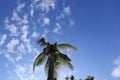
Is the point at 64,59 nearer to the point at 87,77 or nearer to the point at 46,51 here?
the point at 46,51

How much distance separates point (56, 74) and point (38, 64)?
2695mm

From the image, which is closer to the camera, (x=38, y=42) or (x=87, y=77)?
(x=38, y=42)

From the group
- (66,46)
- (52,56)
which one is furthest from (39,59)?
(66,46)

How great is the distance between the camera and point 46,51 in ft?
80.4

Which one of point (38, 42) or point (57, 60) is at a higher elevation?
point (38, 42)

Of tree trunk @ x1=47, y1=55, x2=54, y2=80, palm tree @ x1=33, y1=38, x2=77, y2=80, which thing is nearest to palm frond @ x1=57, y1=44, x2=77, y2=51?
palm tree @ x1=33, y1=38, x2=77, y2=80

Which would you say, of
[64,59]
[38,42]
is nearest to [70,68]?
[64,59]

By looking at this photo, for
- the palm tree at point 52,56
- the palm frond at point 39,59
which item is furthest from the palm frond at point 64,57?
the palm frond at point 39,59

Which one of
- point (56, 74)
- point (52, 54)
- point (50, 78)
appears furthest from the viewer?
point (56, 74)

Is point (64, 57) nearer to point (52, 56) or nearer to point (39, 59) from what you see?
point (52, 56)

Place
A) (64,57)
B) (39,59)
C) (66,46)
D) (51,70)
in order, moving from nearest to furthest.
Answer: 1. (51,70)
2. (64,57)
3. (39,59)
4. (66,46)

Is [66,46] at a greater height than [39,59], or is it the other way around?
[66,46]

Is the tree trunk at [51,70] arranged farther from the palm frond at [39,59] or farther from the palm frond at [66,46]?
the palm frond at [66,46]

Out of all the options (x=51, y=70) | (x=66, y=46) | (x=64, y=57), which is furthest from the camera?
(x=66, y=46)
